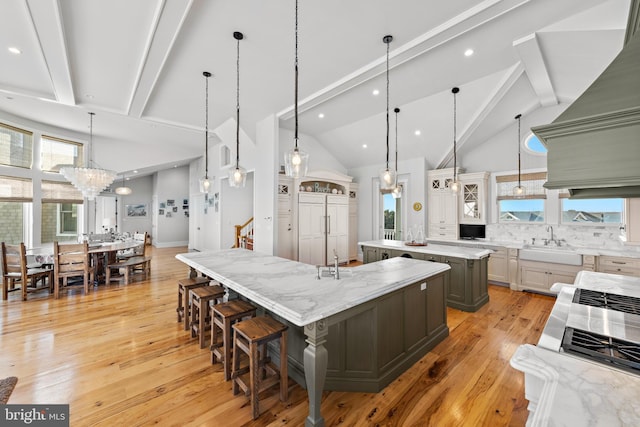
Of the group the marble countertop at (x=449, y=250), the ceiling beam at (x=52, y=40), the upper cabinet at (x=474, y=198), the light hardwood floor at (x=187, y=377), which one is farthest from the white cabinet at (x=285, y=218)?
the upper cabinet at (x=474, y=198)

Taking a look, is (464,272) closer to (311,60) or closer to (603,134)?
(603,134)

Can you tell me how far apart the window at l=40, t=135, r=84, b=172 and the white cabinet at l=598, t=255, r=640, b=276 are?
34.8 feet

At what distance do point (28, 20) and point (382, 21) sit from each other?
3.61 metres

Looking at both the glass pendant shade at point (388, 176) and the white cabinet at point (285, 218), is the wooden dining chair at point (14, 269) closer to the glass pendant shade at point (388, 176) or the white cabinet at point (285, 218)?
the white cabinet at point (285, 218)

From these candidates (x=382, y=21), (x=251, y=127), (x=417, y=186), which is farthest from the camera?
(x=417, y=186)

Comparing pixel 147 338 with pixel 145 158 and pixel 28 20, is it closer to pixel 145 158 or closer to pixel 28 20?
pixel 28 20

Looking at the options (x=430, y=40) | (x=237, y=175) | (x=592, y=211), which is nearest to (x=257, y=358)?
(x=237, y=175)

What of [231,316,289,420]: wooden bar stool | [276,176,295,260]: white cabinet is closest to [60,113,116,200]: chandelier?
[276,176,295,260]: white cabinet

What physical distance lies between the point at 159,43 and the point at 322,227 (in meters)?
4.62

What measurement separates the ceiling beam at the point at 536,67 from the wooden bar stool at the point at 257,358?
403 centimetres

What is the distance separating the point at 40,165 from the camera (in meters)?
5.51

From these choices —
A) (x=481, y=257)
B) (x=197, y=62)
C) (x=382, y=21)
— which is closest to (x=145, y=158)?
(x=197, y=62)

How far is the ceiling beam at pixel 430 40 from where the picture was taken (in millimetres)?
2467

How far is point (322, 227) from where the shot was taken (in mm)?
6457
